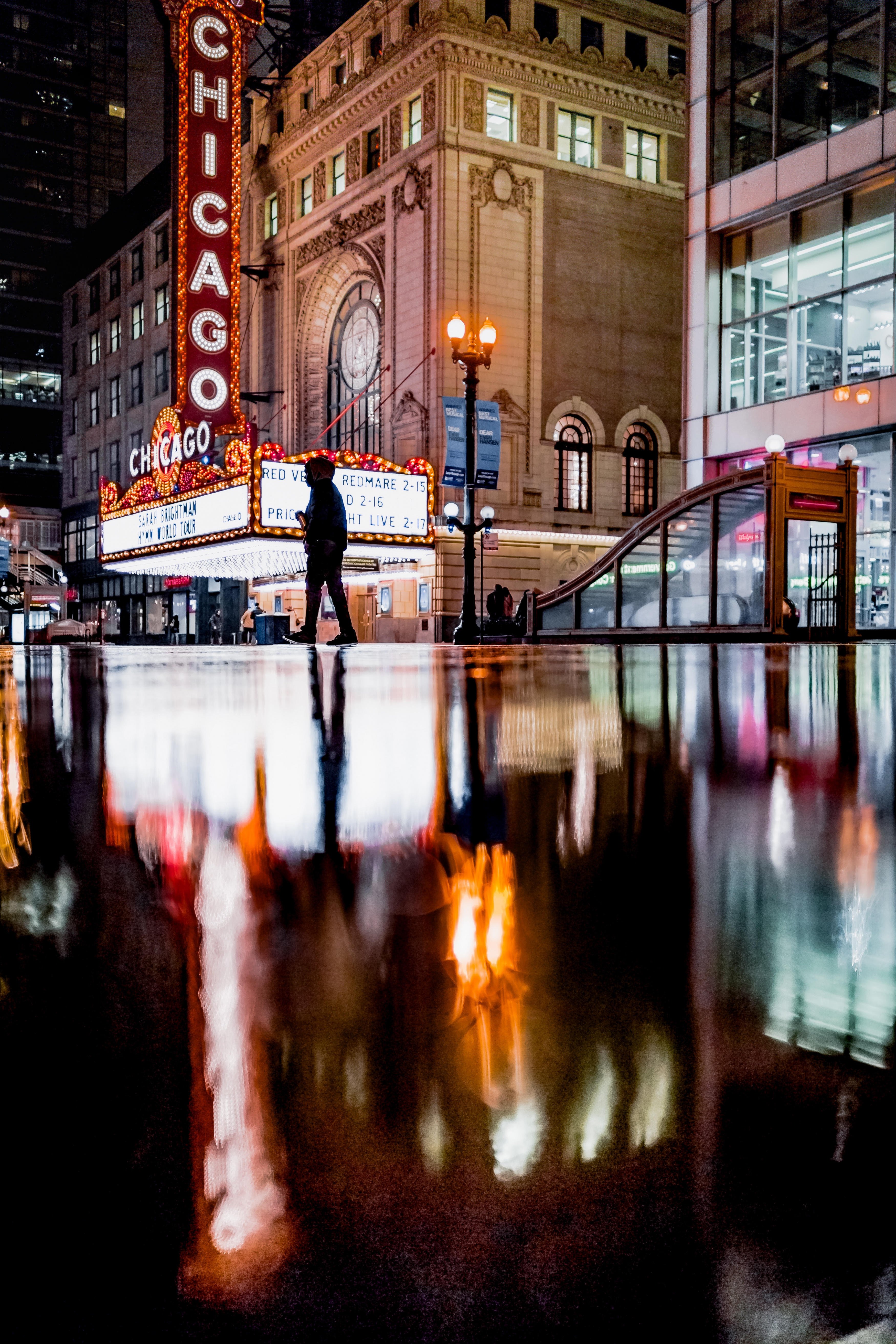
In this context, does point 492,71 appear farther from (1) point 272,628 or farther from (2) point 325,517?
(2) point 325,517

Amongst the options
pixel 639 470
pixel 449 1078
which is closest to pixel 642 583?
pixel 449 1078

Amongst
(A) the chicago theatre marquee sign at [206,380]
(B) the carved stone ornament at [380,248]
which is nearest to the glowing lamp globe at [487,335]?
(A) the chicago theatre marquee sign at [206,380]

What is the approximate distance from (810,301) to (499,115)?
18.1 metres

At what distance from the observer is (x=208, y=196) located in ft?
115

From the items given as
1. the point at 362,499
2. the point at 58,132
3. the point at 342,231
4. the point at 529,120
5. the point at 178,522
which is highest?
the point at 58,132

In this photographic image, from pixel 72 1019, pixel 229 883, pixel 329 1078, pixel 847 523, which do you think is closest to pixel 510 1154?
pixel 329 1078

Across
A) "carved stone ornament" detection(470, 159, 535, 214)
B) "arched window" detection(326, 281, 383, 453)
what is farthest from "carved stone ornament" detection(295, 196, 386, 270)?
"carved stone ornament" detection(470, 159, 535, 214)

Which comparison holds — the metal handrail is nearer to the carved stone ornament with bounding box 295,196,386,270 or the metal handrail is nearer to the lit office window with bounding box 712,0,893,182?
the lit office window with bounding box 712,0,893,182

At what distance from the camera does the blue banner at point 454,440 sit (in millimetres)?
30766

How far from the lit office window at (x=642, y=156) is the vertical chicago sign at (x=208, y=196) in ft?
45.9

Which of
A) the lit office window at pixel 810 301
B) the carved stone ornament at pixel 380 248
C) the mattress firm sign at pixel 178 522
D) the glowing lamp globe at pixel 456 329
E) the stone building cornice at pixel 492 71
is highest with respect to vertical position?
the stone building cornice at pixel 492 71

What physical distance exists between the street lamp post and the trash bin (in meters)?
13.8

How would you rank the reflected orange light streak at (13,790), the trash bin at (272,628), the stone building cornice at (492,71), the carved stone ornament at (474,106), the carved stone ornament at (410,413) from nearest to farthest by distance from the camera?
the reflected orange light streak at (13,790), the trash bin at (272,628), the stone building cornice at (492,71), the carved stone ornament at (474,106), the carved stone ornament at (410,413)

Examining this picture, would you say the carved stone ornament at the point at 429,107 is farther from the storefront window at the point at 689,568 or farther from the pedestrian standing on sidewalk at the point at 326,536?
the pedestrian standing on sidewalk at the point at 326,536
